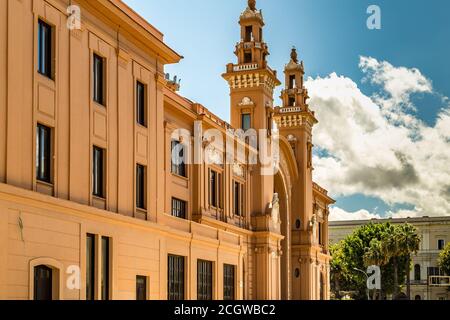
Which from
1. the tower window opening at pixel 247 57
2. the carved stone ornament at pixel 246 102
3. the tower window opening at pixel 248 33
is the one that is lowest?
the carved stone ornament at pixel 246 102

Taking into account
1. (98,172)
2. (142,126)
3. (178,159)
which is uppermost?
(178,159)

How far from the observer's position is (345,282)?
11112cm

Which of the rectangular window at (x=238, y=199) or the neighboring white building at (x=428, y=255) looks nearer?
the rectangular window at (x=238, y=199)

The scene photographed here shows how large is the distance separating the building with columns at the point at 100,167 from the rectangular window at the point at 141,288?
8 centimetres

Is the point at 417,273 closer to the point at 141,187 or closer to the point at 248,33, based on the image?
the point at 248,33

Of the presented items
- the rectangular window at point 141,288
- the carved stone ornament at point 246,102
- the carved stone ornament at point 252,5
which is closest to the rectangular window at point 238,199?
the carved stone ornament at point 246,102

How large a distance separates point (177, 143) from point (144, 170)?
12997 mm

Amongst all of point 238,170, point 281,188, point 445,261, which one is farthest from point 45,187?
point 445,261

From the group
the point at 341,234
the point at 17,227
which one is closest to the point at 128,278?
the point at 17,227

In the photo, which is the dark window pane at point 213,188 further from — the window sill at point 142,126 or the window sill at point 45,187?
the window sill at point 45,187

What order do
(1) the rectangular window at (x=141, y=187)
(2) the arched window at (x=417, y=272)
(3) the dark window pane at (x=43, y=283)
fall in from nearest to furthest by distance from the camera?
(3) the dark window pane at (x=43, y=283) < (1) the rectangular window at (x=141, y=187) < (2) the arched window at (x=417, y=272)

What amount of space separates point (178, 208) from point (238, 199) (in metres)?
10.7

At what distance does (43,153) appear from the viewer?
24.4 meters

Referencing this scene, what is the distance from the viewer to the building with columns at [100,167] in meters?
22.6
